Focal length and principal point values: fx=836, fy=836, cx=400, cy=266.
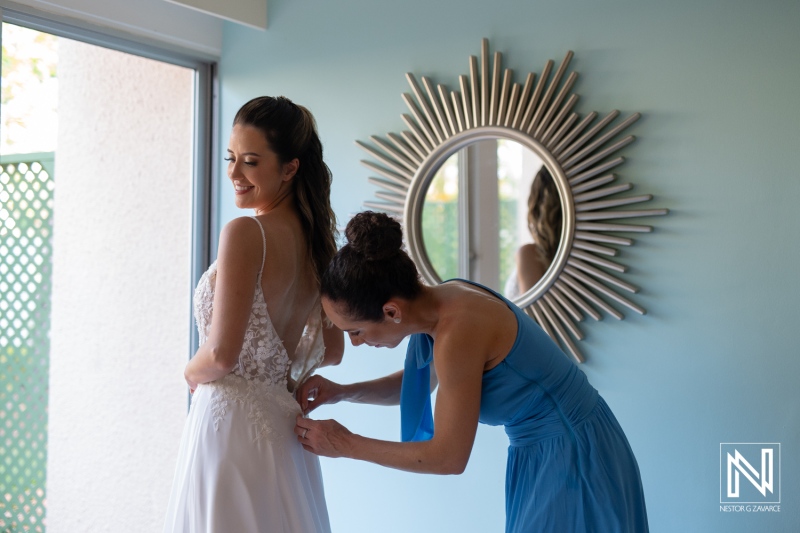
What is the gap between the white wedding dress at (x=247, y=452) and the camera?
169cm

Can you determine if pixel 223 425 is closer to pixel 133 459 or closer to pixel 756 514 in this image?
pixel 756 514

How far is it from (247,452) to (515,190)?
3.90 ft

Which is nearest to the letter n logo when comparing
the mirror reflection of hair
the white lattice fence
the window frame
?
the mirror reflection of hair

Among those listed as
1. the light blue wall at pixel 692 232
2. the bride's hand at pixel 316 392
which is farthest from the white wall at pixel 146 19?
the bride's hand at pixel 316 392

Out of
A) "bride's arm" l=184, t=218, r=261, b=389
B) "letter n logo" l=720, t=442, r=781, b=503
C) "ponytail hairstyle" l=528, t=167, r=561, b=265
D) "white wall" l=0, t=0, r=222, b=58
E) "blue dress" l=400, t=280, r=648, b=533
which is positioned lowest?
"letter n logo" l=720, t=442, r=781, b=503

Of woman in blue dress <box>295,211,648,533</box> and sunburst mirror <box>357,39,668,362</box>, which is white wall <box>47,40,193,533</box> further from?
woman in blue dress <box>295,211,648,533</box>

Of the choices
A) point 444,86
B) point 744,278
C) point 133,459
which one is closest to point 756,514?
point 744,278

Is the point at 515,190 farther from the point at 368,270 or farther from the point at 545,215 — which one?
the point at 368,270

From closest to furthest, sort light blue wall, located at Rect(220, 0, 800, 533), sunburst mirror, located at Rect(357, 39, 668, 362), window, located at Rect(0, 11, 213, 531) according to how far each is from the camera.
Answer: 1. light blue wall, located at Rect(220, 0, 800, 533)
2. sunburst mirror, located at Rect(357, 39, 668, 362)
3. window, located at Rect(0, 11, 213, 531)

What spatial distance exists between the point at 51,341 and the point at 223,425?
59.8 inches

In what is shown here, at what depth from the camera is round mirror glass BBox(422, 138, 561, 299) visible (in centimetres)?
244

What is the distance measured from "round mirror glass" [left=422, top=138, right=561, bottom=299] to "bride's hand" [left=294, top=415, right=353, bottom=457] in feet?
3.21

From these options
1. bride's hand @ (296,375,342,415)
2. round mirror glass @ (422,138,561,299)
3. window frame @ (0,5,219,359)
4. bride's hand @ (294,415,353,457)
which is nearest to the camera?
bride's hand @ (294,415,353,457)

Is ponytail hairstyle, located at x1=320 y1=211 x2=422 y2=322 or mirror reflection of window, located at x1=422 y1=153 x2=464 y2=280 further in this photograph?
mirror reflection of window, located at x1=422 y1=153 x2=464 y2=280
